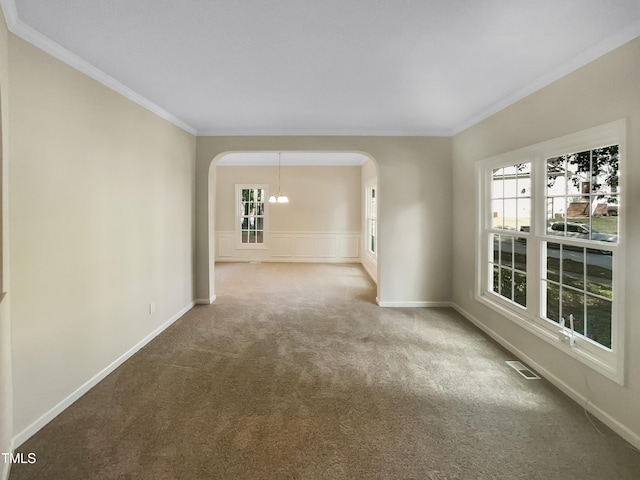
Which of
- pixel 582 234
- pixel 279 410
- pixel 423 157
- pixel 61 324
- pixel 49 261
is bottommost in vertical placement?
pixel 279 410

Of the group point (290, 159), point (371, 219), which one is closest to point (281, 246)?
point (290, 159)

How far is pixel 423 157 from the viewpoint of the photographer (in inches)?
181

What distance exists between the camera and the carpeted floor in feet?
5.73

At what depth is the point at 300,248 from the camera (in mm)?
8867

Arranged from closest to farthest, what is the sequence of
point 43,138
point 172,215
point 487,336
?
point 43,138 < point 487,336 < point 172,215

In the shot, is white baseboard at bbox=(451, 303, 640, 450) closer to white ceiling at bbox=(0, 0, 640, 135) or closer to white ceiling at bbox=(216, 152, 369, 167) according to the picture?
white ceiling at bbox=(0, 0, 640, 135)

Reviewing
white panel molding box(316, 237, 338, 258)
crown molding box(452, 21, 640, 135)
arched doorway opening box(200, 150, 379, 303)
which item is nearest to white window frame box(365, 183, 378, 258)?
arched doorway opening box(200, 150, 379, 303)

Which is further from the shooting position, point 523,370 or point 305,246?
point 305,246

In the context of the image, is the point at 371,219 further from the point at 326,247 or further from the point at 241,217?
the point at 241,217

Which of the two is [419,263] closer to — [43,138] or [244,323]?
[244,323]

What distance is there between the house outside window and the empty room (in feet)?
15.5

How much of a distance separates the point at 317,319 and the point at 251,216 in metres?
5.43

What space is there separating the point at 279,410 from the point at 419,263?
3119mm

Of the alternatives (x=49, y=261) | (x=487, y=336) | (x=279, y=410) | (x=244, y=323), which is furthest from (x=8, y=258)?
(x=487, y=336)
